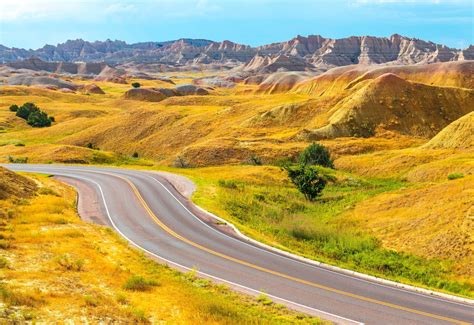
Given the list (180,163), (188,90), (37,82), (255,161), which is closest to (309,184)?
(255,161)

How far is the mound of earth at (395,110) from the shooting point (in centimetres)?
7938

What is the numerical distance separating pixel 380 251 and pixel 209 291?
1479 centimetres

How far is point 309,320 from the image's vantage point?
52.2 feet

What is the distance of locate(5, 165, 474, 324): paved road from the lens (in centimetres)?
1725

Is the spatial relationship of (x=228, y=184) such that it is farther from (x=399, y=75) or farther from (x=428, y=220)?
(x=399, y=75)

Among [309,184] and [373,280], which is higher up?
[309,184]

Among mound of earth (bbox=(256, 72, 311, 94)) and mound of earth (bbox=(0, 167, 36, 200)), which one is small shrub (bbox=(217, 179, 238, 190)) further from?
mound of earth (bbox=(256, 72, 311, 94))

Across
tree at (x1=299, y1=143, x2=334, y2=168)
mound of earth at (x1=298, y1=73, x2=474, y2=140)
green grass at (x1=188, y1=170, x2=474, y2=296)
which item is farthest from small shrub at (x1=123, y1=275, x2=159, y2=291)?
mound of earth at (x1=298, y1=73, x2=474, y2=140)

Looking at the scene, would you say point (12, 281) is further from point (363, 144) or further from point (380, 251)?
point (363, 144)

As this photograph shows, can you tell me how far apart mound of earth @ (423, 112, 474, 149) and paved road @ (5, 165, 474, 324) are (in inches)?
1758

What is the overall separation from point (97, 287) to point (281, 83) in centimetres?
16175

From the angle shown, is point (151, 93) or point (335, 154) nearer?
point (335, 154)

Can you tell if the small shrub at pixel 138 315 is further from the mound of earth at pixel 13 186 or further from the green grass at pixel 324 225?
the mound of earth at pixel 13 186

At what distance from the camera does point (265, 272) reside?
20.9 meters
